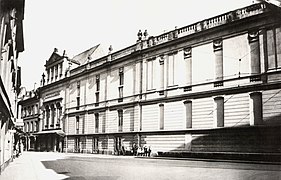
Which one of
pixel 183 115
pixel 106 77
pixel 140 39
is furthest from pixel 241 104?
pixel 106 77

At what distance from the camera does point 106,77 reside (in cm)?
2761

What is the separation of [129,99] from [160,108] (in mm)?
4040

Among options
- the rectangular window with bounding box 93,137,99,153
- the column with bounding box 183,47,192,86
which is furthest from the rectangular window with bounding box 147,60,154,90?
the rectangular window with bounding box 93,137,99,153

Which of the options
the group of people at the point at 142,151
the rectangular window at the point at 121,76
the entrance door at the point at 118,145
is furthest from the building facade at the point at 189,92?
the group of people at the point at 142,151

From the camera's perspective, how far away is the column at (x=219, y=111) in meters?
16.1

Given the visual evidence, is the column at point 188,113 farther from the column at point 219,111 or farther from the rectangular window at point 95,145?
the rectangular window at point 95,145

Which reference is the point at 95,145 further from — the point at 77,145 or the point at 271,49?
the point at 271,49

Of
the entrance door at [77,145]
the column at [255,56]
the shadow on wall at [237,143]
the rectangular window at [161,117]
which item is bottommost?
the entrance door at [77,145]

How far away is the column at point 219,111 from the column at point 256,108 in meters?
1.94

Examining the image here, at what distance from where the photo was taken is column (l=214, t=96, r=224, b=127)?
52.9 ft

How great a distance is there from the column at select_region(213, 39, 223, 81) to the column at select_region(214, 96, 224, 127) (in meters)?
1.27

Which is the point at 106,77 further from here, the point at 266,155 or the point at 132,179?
the point at 132,179

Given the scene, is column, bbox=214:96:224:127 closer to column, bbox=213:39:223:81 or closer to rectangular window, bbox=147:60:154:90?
column, bbox=213:39:223:81

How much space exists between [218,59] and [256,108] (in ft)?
10.2
